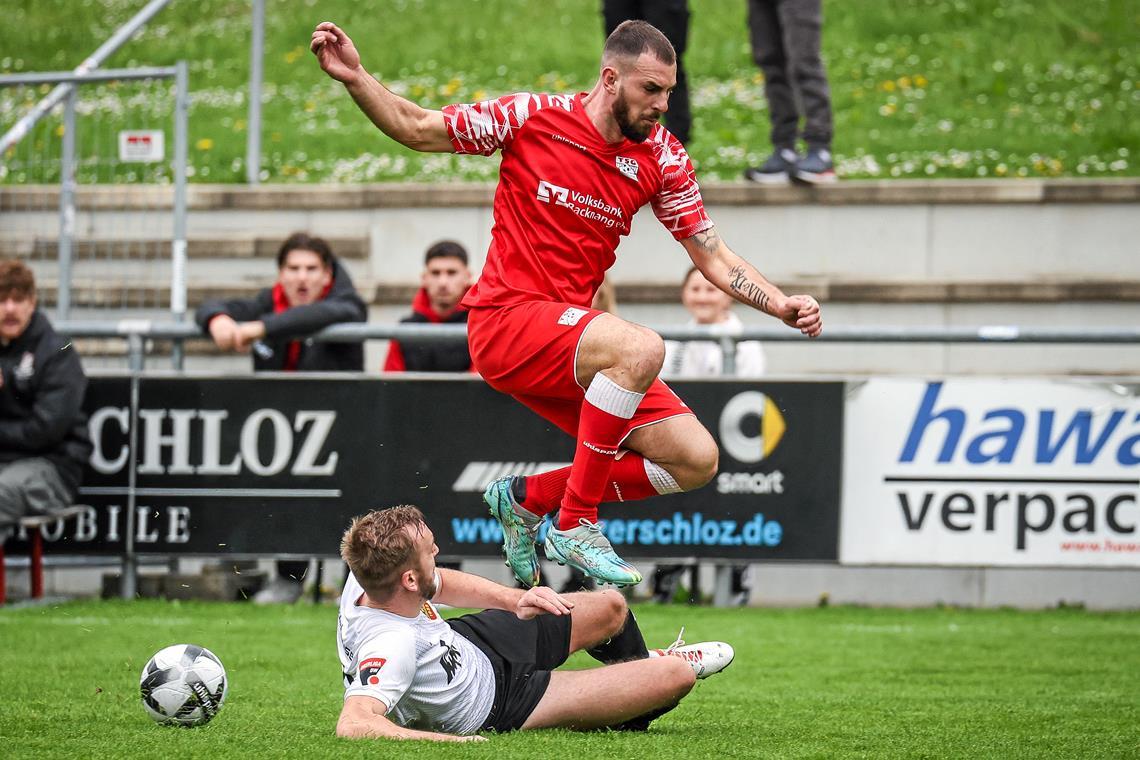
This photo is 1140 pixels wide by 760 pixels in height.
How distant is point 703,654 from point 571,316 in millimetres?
1462

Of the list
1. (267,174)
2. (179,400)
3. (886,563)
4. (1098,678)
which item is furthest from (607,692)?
(267,174)

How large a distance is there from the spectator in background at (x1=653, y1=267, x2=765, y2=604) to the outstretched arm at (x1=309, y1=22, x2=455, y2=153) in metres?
4.12

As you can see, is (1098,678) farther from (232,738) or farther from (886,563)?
(232,738)

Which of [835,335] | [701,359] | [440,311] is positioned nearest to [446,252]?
[440,311]

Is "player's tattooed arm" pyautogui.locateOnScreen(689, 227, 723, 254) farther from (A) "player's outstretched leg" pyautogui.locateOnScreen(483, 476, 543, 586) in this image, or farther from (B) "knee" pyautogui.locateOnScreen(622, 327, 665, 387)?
(A) "player's outstretched leg" pyautogui.locateOnScreen(483, 476, 543, 586)

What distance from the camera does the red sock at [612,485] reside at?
671 cm

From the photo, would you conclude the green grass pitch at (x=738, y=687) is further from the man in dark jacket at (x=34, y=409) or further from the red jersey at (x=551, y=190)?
the red jersey at (x=551, y=190)

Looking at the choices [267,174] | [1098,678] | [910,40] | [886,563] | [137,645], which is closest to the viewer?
[1098,678]

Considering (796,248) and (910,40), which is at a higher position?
(910,40)

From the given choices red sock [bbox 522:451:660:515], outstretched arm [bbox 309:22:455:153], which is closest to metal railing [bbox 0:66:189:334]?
red sock [bbox 522:451:660:515]

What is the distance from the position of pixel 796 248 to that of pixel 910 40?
7178mm

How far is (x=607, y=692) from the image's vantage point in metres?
6.21

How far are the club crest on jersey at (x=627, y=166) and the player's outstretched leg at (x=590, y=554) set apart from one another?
139cm

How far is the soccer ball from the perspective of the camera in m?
6.11
